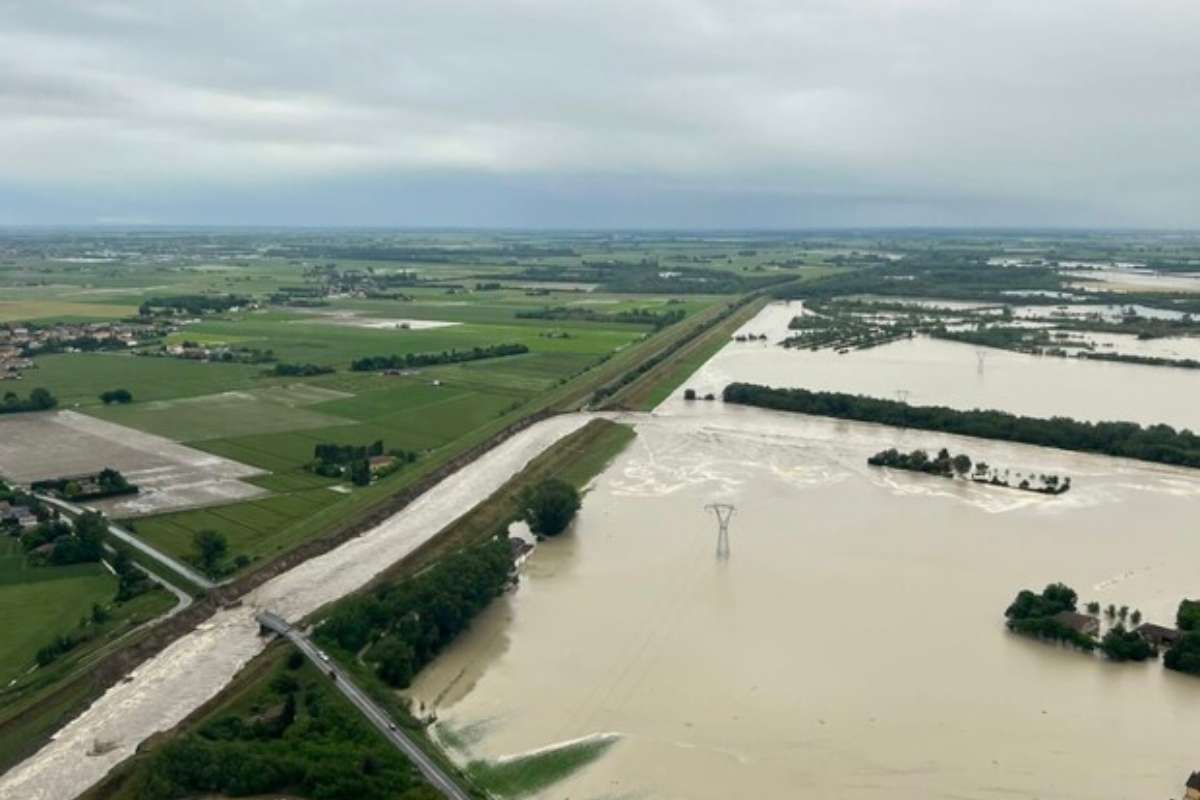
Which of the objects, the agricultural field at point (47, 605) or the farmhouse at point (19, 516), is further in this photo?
the farmhouse at point (19, 516)

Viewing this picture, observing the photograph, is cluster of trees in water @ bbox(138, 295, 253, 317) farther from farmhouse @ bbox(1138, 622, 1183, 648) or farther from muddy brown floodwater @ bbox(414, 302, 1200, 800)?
farmhouse @ bbox(1138, 622, 1183, 648)

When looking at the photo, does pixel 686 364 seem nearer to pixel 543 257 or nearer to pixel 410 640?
pixel 410 640

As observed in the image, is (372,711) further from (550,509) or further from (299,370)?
(299,370)

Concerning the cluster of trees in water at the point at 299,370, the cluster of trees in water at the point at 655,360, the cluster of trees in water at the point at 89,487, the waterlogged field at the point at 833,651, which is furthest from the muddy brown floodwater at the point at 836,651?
the cluster of trees in water at the point at 299,370

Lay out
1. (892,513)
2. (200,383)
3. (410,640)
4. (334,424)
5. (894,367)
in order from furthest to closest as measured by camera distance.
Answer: (894,367)
(200,383)
(334,424)
(892,513)
(410,640)

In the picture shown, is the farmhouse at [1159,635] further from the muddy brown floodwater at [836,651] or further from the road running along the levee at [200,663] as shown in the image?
the road running along the levee at [200,663]

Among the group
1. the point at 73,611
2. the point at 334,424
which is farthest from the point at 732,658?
the point at 334,424

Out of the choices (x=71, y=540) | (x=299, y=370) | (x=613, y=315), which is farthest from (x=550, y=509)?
(x=613, y=315)
